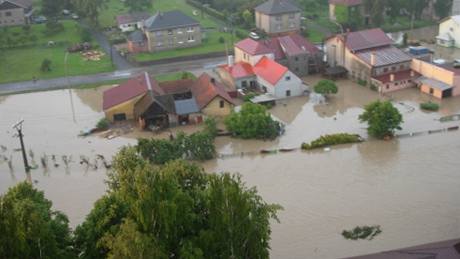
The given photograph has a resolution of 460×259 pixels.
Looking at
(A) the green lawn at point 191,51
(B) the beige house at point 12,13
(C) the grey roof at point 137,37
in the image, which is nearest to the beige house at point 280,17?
(A) the green lawn at point 191,51

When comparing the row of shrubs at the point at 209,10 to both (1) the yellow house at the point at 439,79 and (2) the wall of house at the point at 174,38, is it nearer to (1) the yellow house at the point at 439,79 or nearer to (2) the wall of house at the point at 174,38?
(2) the wall of house at the point at 174,38

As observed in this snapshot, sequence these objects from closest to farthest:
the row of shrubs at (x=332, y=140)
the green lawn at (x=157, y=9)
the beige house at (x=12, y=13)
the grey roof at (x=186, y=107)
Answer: the row of shrubs at (x=332, y=140)
the grey roof at (x=186, y=107)
the beige house at (x=12, y=13)
the green lawn at (x=157, y=9)

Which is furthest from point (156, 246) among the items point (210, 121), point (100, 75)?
point (100, 75)

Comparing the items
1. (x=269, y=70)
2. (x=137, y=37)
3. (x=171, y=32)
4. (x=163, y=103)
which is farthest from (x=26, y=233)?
(x=171, y=32)

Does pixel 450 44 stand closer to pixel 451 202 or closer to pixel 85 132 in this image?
pixel 451 202

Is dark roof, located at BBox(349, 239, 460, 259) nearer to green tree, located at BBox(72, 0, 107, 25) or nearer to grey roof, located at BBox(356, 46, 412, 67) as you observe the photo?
grey roof, located at BBox(356, 46, 412, 67)

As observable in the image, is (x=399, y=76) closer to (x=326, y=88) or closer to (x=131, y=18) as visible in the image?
(x=326, y=88)
